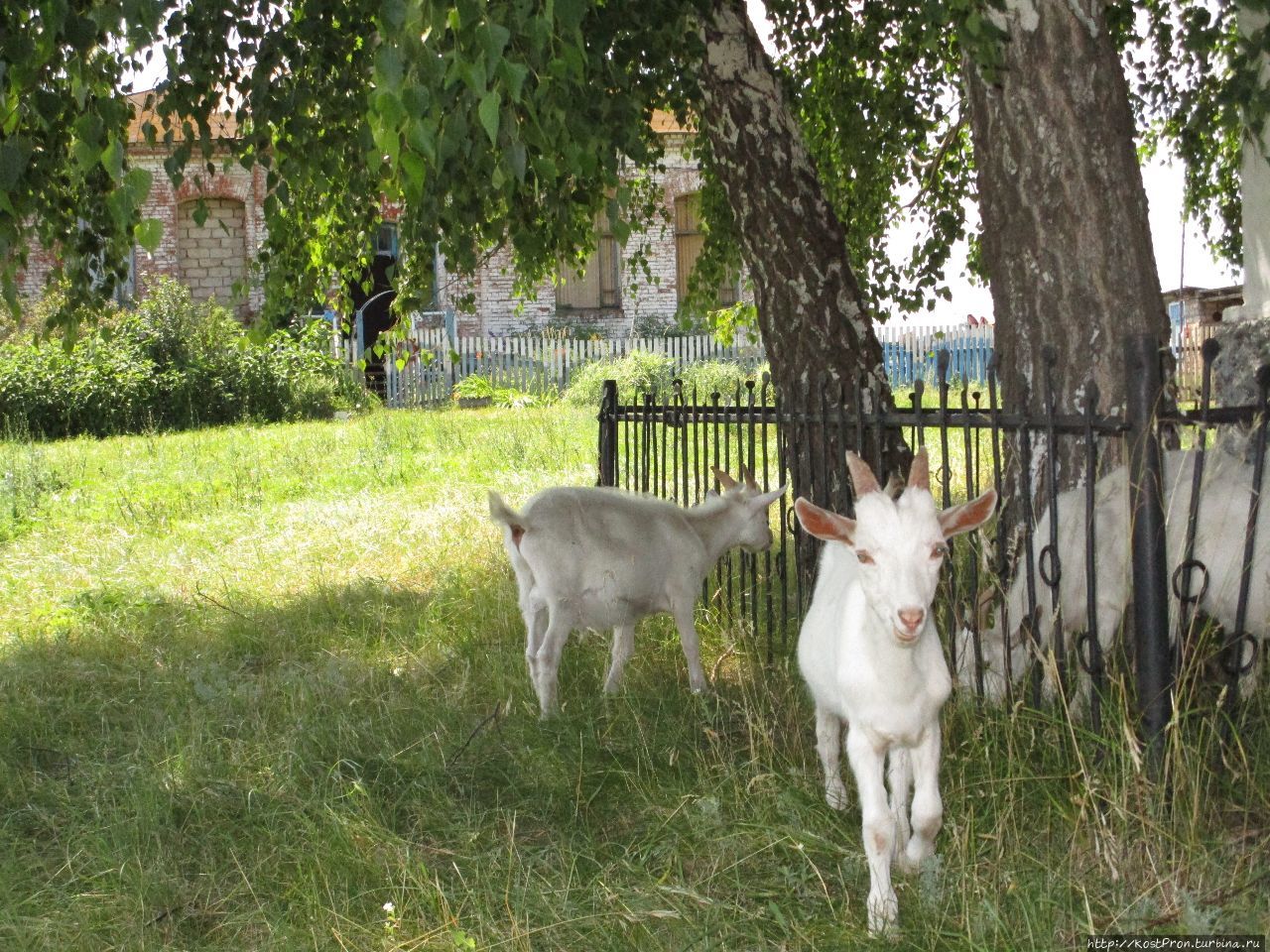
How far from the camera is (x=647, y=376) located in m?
19.9

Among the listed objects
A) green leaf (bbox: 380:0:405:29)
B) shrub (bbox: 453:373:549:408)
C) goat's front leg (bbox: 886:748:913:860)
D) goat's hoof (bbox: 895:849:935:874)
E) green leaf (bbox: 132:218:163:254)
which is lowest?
goat's hoof (bbox: 895:849:935:874)

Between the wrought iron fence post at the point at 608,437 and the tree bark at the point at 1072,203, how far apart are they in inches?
112

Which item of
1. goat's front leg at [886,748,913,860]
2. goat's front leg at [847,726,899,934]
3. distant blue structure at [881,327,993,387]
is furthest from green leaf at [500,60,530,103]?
distant blue structure at [881,327,993,387]

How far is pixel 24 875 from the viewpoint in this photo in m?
3.88

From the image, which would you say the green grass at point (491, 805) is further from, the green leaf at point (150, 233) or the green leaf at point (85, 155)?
the green leaf at point (85, 155)

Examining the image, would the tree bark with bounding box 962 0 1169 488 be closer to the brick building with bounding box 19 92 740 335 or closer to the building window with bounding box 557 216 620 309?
the brick building with bounding box 19 92 740 335

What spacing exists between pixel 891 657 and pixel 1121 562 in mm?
1395

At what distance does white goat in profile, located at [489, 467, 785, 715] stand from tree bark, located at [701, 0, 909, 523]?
3.63 ft

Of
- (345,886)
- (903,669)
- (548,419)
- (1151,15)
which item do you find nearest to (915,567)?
(903,669)

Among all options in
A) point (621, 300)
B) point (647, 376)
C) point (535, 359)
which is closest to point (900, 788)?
point (647, 376)

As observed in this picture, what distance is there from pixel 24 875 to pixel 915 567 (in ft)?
9.48

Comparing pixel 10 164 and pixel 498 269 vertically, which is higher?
pixel 498 269

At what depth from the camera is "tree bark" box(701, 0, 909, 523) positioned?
6.35 meters

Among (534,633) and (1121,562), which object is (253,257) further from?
(1121,562)
